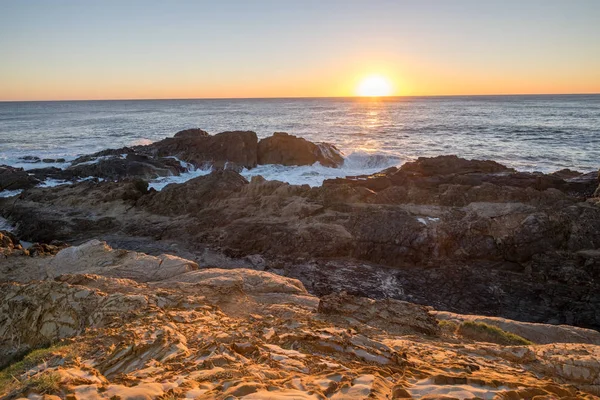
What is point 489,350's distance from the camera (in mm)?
7918

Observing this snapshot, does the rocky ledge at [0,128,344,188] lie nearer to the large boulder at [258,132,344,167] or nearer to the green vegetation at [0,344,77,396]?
the large boulder at [258,132,344,167]

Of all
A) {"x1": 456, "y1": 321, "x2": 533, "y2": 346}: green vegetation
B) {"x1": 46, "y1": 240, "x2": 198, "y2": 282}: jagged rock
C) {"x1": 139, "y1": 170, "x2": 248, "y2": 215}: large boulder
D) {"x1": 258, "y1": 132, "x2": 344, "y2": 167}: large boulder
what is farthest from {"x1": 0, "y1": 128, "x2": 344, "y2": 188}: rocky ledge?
{"x1": 456, "y1": 321, "x2": 533, "y2": 346}: green vegetation

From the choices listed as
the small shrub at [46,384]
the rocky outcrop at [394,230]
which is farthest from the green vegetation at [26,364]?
the rocky outcrop at [394,230]

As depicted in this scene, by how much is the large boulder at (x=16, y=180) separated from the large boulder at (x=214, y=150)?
13490mm

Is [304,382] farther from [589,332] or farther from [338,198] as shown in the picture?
[338,198]

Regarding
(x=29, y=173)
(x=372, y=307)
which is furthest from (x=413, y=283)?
(x=29, y=173)

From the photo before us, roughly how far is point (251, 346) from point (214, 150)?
117ft

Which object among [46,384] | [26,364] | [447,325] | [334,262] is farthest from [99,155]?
→ [46,384]

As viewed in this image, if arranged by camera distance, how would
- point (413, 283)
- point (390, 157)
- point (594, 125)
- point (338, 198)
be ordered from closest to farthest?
1. point (413, 283)
2. point (338, 198)
3. point (390, 157)
4. point (594, 125)

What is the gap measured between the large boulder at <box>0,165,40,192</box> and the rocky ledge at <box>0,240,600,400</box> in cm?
2293

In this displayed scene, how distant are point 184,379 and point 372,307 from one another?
20.1 feet

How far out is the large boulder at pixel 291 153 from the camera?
40.2 m

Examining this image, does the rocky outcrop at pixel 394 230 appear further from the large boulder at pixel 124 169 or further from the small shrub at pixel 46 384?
the small shrub at pixel 46 384

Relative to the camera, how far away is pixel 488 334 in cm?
955
